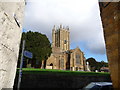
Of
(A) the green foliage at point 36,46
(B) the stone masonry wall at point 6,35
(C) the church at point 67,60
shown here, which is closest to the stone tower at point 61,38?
(C) the church at point 67,60

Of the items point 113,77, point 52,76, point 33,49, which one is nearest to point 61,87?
point 52,76

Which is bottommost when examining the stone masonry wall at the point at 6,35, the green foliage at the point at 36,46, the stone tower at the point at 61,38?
the stone masonry wall at the point at 6,35

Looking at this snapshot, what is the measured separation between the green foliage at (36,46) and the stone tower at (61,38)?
4499 centimetres

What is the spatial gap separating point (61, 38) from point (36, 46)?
4844 cm

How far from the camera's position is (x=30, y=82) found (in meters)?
11.8

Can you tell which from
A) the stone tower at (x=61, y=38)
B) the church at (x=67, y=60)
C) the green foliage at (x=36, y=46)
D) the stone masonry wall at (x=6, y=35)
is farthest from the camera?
the stone tower at (x=61, y=38)

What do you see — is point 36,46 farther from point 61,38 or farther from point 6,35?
point 61,38

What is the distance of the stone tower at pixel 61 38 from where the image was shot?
253 feet

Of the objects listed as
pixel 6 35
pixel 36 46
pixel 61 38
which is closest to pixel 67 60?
pixel 36 46

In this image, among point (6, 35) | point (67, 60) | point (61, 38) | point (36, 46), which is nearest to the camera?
point (6, 35)

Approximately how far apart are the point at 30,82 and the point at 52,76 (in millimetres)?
2653

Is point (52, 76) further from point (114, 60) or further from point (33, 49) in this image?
point (33, 49)

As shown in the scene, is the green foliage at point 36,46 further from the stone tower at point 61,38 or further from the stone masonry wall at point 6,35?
the stone tower at point 61,38

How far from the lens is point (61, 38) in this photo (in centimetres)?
7712
